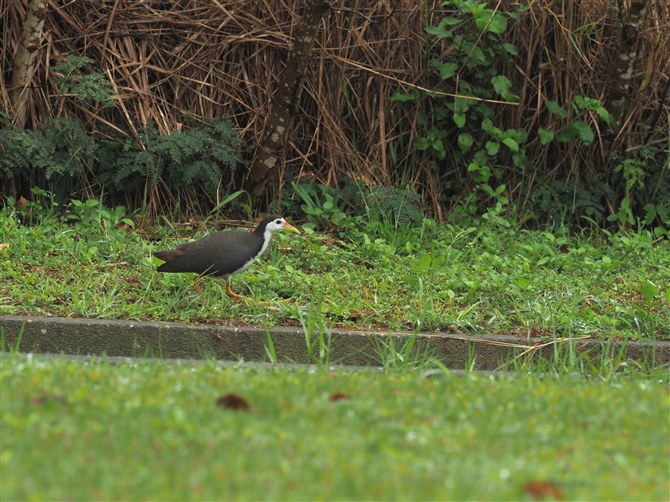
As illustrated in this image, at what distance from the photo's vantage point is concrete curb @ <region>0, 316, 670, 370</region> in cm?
607

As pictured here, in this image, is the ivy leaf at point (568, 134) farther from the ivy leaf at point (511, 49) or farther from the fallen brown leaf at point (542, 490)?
the fallen brown leaf at point (542, 490)

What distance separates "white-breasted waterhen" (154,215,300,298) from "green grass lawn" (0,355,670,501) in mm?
2299

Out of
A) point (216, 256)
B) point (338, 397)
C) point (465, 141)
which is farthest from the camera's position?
point (465, 141)

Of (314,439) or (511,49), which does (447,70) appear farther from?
(314,439)

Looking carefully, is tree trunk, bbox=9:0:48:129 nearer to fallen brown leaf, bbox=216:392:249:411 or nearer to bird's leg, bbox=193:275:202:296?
bird's leg, bbox=193:275:202:296

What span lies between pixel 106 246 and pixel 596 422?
4.99 m

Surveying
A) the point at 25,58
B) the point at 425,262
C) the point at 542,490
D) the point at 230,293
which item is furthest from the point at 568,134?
the point at 542,490

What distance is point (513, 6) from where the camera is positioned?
9273 mm

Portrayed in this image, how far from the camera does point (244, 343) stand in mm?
6145

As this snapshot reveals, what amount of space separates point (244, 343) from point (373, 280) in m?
1.41

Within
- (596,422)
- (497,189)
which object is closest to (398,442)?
(596,422)

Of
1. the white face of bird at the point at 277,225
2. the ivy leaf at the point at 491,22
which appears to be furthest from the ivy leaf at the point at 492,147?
the white face of bird at the point at 277,225

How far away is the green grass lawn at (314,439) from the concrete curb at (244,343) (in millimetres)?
1835

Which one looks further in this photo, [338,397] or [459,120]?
[459,120]
